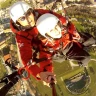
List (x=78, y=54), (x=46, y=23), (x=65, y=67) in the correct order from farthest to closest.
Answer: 1. (x=65, y=67)
2. (x=78, y=54)
3. (x=46, y=23)

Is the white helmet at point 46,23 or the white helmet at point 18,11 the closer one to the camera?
the white helmet at point 46,23

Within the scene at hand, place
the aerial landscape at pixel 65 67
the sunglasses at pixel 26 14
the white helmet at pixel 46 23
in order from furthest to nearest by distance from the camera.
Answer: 1. the aerial landscape at pixel 65 67
2. the sunglasses at pixel 26 14
3. the white helmet at pixel 46 23

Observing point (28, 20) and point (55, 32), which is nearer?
point (55, 32)

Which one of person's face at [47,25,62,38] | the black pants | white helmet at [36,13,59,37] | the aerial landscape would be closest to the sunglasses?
white helmet at [36,13,59,37]

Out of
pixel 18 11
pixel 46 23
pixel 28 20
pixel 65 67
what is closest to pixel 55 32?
pixel 46 23

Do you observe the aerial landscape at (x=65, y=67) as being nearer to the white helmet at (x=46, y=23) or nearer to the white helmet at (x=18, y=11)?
the white helmet at (x=18, y=11)

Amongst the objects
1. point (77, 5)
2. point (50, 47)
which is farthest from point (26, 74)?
point (77, 5)

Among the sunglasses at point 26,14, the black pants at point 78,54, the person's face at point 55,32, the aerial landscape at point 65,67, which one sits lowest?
the aerial landscape at point 65,67

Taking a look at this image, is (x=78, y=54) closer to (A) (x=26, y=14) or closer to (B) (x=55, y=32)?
(B) (x=55, y=32)

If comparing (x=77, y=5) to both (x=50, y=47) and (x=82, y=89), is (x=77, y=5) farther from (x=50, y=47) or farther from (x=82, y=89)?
(x=50, y=47)

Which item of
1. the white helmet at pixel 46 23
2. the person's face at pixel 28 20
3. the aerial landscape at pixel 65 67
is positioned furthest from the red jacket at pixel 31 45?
the aerial landscape at pixel 65 67
